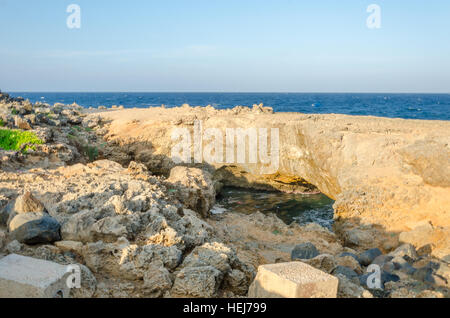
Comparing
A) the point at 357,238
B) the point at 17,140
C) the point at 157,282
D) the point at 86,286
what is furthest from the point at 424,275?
the point at 17,140

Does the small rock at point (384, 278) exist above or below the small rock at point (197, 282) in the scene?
below

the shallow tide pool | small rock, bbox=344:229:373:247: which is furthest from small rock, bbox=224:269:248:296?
the shallow tide pool

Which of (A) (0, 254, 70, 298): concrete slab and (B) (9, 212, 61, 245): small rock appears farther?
(B) (9, 212, 61, 245): small rock

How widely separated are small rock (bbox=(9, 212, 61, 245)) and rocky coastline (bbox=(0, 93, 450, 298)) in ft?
0.05

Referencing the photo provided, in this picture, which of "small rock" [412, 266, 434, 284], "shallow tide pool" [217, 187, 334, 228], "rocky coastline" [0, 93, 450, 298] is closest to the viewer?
"rocky coastline" [0, 93, 450, 298]

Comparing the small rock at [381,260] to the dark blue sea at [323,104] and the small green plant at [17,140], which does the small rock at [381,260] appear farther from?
the dark blue sea at [323,104]

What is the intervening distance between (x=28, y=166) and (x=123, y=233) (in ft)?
17.1

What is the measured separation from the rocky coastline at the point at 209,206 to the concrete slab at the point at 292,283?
54cm

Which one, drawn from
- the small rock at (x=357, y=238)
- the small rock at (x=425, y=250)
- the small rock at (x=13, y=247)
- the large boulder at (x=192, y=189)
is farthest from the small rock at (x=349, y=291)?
the large boulder at (x=192, y=189)

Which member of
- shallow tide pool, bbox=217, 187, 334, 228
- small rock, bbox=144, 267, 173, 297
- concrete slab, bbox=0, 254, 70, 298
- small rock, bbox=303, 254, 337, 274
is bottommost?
shallow tide pool, bbox=217, 187, 334, 228

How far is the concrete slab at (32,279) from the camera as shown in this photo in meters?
3.19

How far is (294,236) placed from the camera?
8.88 metres

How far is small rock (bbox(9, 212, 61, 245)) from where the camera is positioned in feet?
14.9

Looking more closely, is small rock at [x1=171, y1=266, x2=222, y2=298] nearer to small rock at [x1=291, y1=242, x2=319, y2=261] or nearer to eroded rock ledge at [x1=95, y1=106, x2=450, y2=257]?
small rock at [x1=291, y1=242, x2=319, y2=261]
